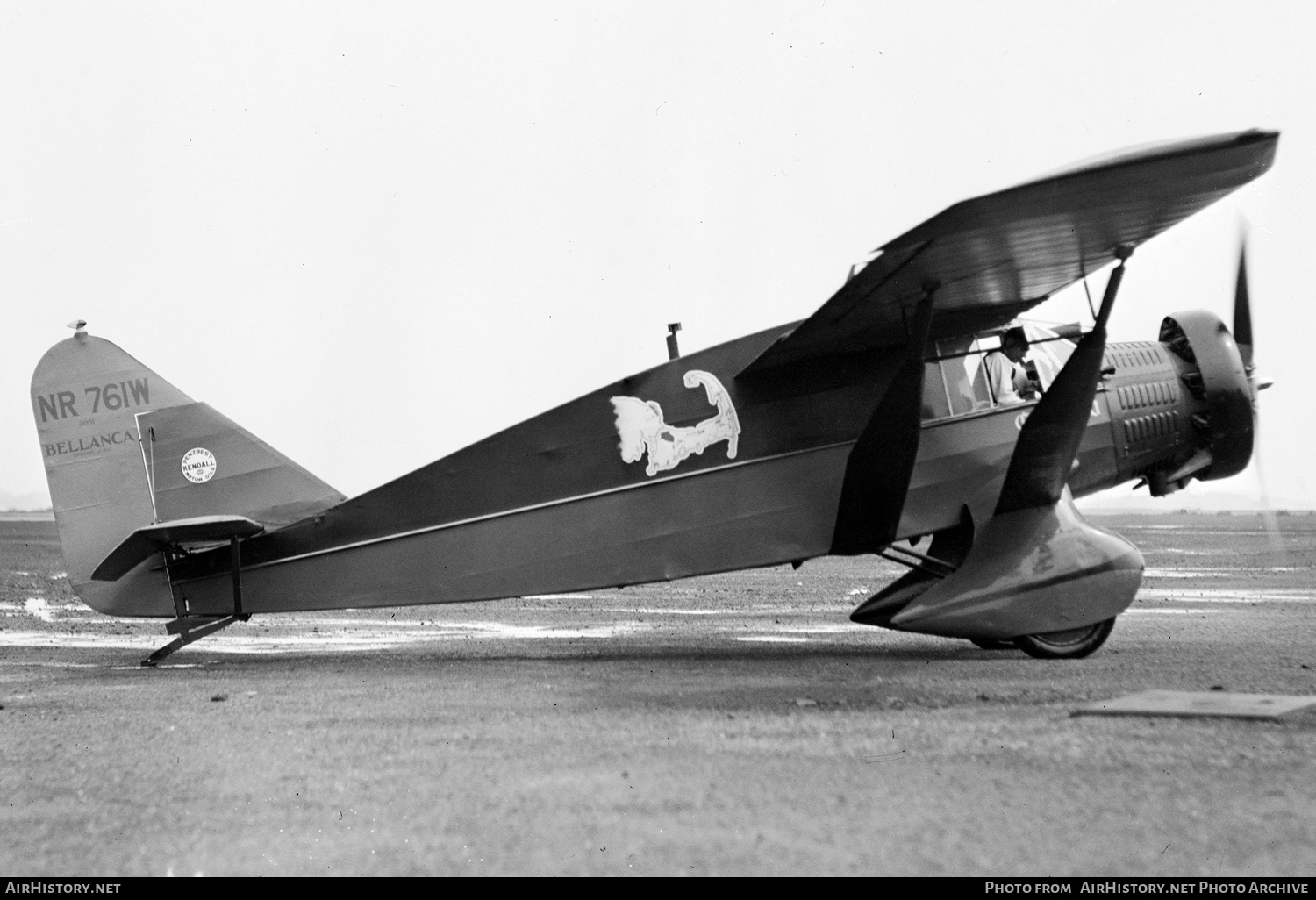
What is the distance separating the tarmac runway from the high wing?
2462 mm

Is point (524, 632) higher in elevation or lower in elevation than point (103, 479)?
lower

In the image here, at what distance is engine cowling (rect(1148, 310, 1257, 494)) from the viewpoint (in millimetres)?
9727

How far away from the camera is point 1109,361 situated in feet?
31.8

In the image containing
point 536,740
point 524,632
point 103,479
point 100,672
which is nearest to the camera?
point 536,740

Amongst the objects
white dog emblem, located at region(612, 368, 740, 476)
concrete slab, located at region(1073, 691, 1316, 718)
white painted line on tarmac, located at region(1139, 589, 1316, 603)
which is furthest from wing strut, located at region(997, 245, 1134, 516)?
white painted line on tarmac, located at region(1139, 589, 1316, 603)

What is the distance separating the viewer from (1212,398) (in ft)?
31.9

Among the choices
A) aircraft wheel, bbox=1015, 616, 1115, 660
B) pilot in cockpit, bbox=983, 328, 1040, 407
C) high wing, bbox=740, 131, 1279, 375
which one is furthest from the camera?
pilot in cockpit, bbox=983, 328, 1040, 407

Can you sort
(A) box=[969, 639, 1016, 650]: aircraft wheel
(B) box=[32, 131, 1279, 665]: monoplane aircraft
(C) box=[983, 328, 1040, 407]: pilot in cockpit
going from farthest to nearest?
(C) box=[983, 328, 1040, 407]: pilot in cockpit
(A) box=[969, 639, 1016, 650]: aircraft wheel
(B) box=[32, 131, 1279, 665]: monoplane aircraft

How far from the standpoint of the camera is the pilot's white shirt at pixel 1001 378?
9227 millimetres

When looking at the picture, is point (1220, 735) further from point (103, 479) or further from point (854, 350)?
point (103, 479)

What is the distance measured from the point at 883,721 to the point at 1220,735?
1491 millimetres

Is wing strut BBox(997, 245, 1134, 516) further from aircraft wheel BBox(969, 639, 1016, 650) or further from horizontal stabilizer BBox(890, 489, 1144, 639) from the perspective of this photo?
aircraft wheel BBox(969, 639, 1016, 650)

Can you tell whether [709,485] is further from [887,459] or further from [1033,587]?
[1033,587]
